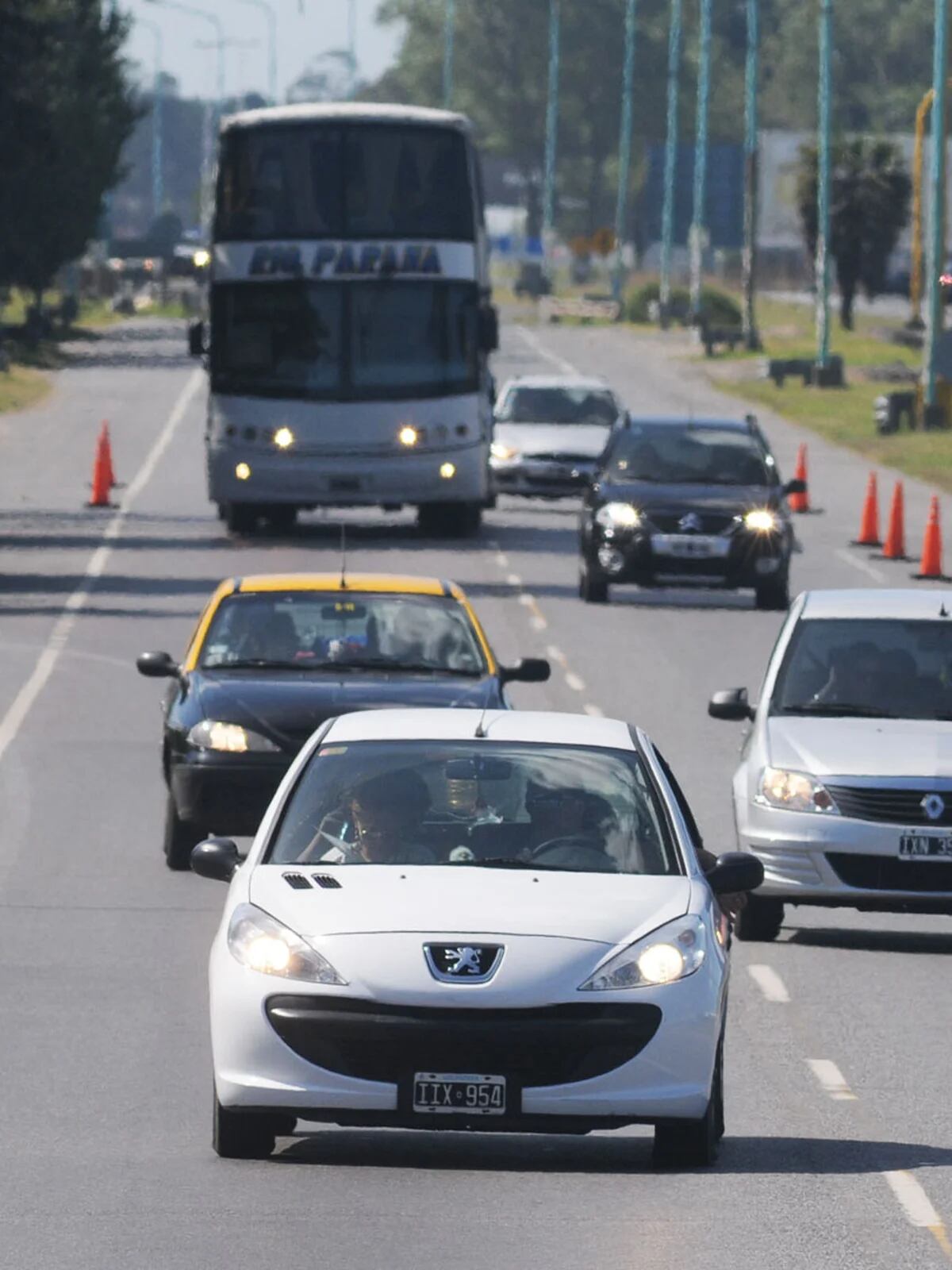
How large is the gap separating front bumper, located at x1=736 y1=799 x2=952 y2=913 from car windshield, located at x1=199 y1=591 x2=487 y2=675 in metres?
2.98

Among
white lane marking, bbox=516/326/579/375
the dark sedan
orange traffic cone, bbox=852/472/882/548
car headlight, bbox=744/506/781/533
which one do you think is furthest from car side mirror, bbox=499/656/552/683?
white lane marking, bbox=516/326/579/375

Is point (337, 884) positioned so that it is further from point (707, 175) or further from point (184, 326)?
point (707, 175)

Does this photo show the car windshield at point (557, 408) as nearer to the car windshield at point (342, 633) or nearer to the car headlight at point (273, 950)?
the car windshield at point (342, 633)

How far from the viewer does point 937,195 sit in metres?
57.3

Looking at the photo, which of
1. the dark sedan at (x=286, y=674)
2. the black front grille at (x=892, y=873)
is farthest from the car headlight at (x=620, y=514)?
the black front grille at (x=892, y=873)

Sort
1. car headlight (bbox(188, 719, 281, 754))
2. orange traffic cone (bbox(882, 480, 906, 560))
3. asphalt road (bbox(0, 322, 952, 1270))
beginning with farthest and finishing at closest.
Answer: orange traffic cone (bbox(882, 480, 906, 560)), car headlight (bbox(188, 719, 281, 754)), asphalt road (bbox(0, 322, 952, 1270))

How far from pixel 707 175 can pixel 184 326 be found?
170 feet

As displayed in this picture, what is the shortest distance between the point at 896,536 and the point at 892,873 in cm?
2426

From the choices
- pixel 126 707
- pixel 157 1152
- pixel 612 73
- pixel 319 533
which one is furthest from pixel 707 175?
pixel 157 1152

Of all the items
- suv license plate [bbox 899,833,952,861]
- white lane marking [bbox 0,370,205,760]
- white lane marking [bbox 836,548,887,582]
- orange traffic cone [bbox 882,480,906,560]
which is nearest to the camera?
suv license plate [bbox 899,833,952,861]

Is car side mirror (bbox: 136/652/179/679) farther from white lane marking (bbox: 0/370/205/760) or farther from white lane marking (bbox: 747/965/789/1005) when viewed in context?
white lane marking (bbox: 0/370/205/760)

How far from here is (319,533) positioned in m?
41.7

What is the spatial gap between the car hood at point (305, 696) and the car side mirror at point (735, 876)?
21.7 ft

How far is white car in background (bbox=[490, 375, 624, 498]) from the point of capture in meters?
45.0
